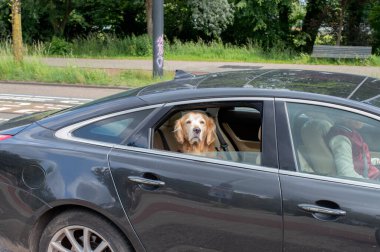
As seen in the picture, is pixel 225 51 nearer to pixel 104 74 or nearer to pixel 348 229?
pixel 104 74

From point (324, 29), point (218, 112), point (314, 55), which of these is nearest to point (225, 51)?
point (314, 55)

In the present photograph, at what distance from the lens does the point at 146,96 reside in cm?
315

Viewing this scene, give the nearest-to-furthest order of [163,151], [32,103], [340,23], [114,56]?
[163,151] < [32,103] < [114,56] < [340,23]

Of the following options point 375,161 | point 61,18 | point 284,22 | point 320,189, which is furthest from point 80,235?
point 284,22

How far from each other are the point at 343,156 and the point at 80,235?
5.33 ft

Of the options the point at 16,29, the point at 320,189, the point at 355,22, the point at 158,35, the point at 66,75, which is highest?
the point at 355,22

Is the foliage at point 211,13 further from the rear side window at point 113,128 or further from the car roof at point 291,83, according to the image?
the rear side window at point 113,128

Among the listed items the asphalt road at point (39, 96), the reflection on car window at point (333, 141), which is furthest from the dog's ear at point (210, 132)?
the asphalt road at point (39, 96)

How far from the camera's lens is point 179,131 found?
3.19 metres

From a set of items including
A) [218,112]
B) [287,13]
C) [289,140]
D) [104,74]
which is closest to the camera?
[289,140]

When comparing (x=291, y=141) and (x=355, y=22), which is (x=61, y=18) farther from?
(x=291, y=141)

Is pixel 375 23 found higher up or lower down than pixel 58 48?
higher up

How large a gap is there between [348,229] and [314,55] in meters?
19.9

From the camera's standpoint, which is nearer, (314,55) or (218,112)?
(218,112)
